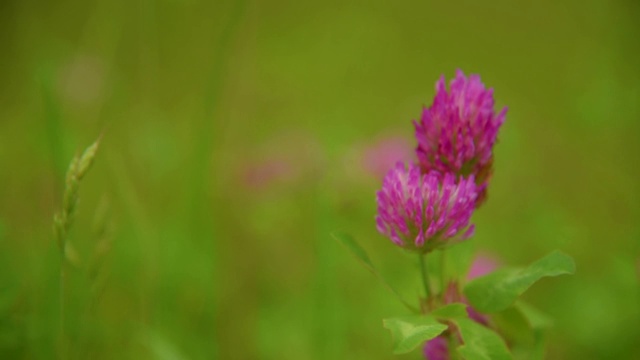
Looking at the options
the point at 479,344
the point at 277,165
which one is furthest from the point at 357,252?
the point at 277,165

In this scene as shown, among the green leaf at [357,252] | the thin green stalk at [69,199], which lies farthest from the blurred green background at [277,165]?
the green leaf at [357,252]

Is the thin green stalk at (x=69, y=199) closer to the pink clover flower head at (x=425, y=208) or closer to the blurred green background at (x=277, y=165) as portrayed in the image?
the blurred green background at (x=277, y=165)

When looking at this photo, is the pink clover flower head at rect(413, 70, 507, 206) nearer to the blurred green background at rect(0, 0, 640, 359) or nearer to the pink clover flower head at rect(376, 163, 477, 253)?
the pink clover flower head at rect(376, 163, 477, 253)

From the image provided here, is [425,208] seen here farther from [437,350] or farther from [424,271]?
[437,350]

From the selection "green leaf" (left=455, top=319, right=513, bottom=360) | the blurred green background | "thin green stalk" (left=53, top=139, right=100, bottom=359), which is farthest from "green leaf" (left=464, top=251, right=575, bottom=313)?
"thin green stalk" (left=53, top=139, right=100, bottom=359)

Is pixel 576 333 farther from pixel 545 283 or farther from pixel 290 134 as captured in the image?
pixel 290 134
